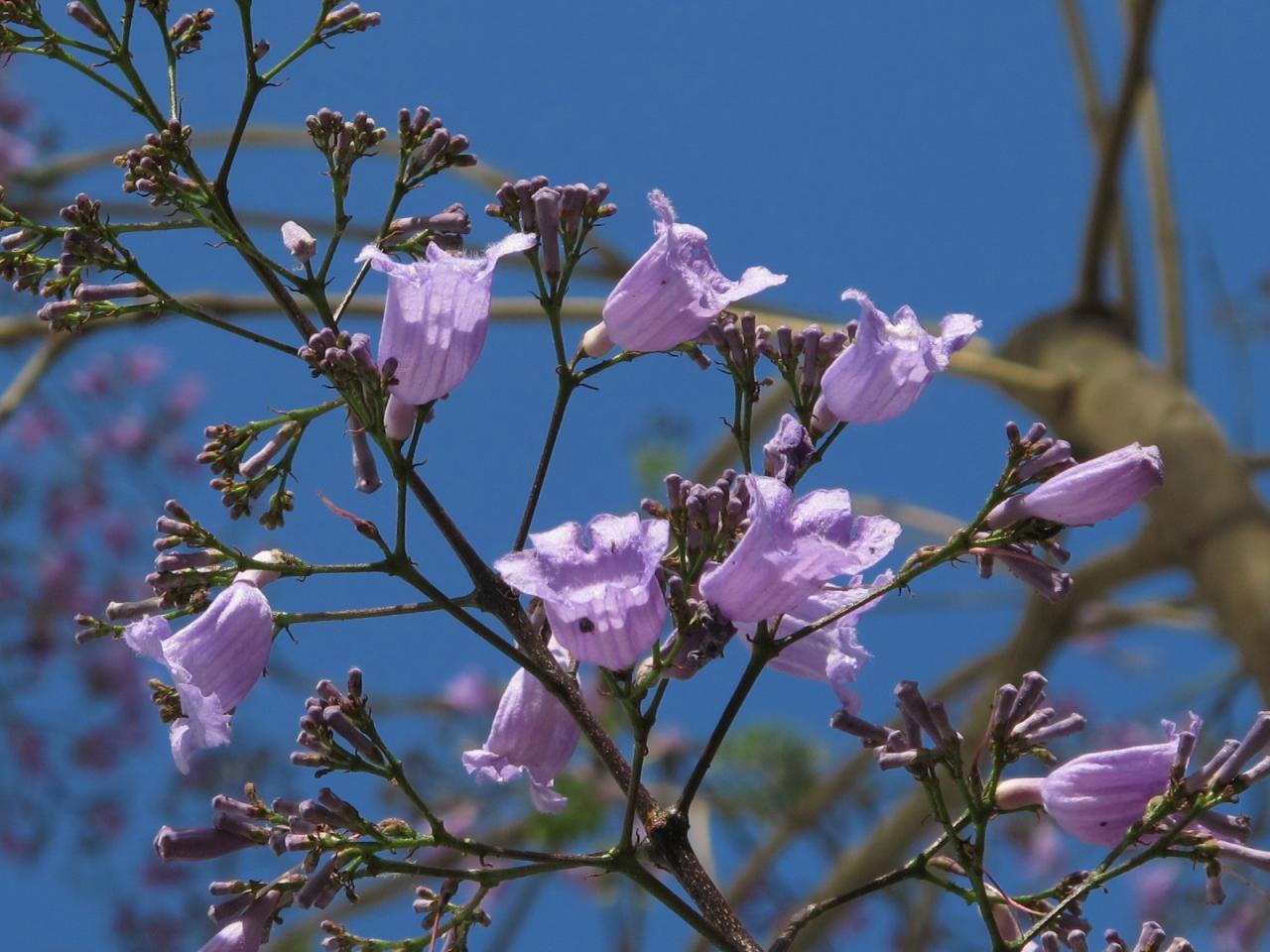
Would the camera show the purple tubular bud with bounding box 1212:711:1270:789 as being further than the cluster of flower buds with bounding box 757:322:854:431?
No

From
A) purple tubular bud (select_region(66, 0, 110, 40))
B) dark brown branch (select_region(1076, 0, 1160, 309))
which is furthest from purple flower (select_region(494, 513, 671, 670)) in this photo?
dark brown branch (select_region(1076, 0, 1160, 309))

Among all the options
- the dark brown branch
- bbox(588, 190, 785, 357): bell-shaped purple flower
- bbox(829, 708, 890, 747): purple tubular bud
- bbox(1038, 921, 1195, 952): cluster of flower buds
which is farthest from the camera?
the dark brown branch

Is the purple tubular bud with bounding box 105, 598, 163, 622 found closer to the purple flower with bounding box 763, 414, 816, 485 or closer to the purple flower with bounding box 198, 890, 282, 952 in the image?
the purple flower with bounding box 198, 890, 282, 952

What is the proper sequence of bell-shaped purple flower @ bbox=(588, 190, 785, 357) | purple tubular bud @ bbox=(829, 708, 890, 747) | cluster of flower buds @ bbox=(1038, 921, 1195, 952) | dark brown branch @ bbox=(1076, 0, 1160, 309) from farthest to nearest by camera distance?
dark brown branch @ bbox=(1076, 0, 1160, 309), bell-shaped purple flower @ bbox=(588, 190, 785, 357), purple tubular bud @ bbox=(829, 708, 890, 747), cluster of flower buds @ bbox=(1038, 921, 1195, 952)

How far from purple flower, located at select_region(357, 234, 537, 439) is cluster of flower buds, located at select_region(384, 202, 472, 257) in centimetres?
4

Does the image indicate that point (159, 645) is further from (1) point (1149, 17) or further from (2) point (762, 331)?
(1) point (1149, 17)

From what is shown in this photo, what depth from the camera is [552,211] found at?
1.31 m

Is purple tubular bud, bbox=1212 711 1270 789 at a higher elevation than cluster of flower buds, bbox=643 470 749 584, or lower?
lower

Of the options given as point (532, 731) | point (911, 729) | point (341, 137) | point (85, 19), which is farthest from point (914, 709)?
point (85, 19)

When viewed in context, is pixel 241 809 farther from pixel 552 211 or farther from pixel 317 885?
pixel 552 211

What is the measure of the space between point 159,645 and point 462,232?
0.44 m

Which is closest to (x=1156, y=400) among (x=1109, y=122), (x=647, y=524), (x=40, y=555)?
(x=1109, y=122)

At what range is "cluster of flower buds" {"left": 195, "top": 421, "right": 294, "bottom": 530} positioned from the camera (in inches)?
50.7

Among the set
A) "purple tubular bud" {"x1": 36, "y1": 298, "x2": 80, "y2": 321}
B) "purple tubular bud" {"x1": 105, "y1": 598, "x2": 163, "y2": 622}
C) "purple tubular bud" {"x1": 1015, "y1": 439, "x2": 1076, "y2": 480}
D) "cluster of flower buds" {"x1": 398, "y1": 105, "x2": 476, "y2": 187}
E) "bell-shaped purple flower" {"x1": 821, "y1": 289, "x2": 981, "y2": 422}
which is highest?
"cluster of flower buds" {"x1": 398, "y1": 105, "x2": 476, "y2": 187}
